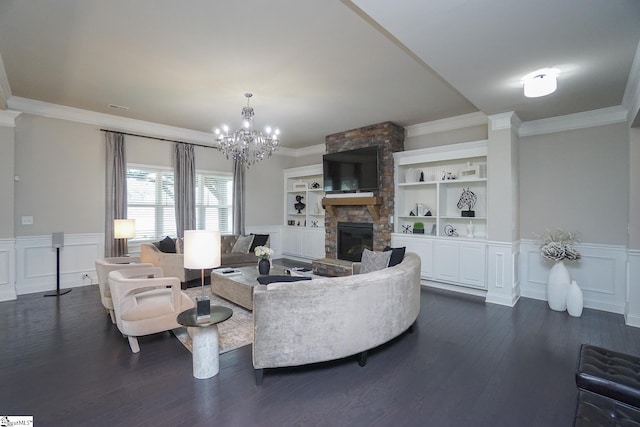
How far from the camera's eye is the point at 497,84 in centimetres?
346

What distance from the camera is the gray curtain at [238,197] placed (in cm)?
730

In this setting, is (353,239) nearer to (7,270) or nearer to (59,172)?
(59,172)

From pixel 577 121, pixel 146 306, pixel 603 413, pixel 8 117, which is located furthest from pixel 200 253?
pixel 577 121

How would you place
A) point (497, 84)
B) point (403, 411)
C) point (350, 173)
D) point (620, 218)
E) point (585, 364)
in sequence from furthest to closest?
point (350, 173), point (620, 218), point (497, 84), point (403, 411), point (585, 364)

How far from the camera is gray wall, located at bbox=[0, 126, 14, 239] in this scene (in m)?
4.55

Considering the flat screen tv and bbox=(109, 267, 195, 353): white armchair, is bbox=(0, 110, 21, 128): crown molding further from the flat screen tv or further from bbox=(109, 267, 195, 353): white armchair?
the flat screen tv

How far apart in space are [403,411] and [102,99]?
582cm

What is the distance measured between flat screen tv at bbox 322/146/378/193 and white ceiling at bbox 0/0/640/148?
1.24 metres

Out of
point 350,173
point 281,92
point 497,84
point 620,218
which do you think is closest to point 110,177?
point 281,92

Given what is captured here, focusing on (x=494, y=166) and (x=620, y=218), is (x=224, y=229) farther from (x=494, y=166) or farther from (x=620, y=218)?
(x=620, y=218)

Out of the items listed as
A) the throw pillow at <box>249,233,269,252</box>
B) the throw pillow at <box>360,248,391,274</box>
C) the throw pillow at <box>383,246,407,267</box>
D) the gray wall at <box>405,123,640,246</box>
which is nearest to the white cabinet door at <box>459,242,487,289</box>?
the gray wall at <box>405,123,640,246</box>

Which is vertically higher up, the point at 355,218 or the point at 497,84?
the point at 497,84

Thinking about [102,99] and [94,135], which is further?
[94,135]

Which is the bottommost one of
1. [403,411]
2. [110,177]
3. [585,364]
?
[403,411]
